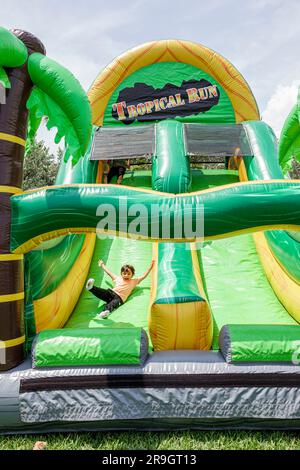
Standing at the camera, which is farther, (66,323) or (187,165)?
(187,165)

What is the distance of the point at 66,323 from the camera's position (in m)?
2.91

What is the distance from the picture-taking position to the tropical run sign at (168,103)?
15.6ft

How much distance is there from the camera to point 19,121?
221 cm

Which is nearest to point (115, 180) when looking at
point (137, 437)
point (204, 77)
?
point (204, 77)

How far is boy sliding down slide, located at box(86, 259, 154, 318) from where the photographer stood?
2.99m

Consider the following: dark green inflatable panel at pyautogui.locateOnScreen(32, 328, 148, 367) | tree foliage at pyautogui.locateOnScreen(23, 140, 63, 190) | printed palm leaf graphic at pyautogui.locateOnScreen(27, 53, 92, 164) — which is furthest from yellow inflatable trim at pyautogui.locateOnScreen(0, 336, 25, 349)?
tree foliage at pyautogui.locateOnScreen(23, 140, 63, 190)

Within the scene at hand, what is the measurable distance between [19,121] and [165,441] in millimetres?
1935

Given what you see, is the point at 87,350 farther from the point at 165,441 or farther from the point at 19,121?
the point at 19,121

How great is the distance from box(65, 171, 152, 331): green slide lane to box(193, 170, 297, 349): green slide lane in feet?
1.80

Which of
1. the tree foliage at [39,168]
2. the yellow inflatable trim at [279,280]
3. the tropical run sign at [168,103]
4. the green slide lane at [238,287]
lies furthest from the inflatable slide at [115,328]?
the tree foliage at [39,168]

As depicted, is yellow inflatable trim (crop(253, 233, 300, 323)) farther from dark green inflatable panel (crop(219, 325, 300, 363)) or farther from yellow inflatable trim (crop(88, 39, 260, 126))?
yellow inflatable trim (crop(88, 39, 260, 126))
